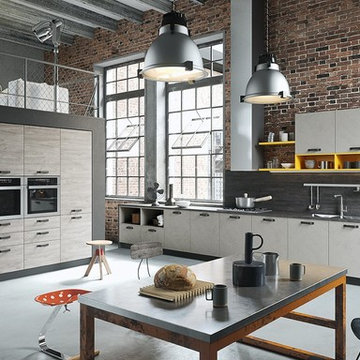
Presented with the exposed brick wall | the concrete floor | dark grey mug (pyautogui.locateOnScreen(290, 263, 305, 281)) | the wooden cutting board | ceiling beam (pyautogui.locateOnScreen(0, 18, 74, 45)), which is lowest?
the concrete floor

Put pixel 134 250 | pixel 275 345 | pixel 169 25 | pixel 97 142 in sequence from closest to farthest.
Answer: pixel 169 25
pixel 275 345
pixel 134 250
pixel 97 142

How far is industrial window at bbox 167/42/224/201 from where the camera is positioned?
28.0 feet

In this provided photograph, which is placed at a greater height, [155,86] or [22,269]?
[155,86]

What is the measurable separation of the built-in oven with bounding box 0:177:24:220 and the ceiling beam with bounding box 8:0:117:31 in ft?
11.7

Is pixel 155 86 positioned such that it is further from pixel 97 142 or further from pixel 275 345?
pixel 275 345

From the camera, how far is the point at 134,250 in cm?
513

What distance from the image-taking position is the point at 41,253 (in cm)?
677

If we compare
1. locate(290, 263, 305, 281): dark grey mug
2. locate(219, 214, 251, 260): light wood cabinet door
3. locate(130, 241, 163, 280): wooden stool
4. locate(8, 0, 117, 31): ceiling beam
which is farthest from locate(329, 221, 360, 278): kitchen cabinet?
locate(8, 0, 117, 31): ceiling beam

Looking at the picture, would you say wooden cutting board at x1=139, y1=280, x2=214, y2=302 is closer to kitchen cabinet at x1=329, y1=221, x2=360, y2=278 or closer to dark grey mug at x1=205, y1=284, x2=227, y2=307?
dark grey mug at x1=205, y1=284, x2=227, y2=307

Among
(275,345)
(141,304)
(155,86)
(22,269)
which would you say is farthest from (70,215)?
(141,304)

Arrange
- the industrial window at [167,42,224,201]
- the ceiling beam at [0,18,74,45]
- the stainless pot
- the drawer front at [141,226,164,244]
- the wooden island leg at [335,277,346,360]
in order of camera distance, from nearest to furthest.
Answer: the wooden island leg at [335,277,346,360] → the stainless pot → the drawer front at [141,226,164,244] → the industrial window at [167,42,224,201] → the ceiling beam at [0,18,74,45]

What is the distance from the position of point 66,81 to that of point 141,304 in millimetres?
9454

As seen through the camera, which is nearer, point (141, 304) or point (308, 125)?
point (141, 304)

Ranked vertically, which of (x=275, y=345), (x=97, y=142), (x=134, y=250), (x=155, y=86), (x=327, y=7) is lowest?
(x=275, y=345)
